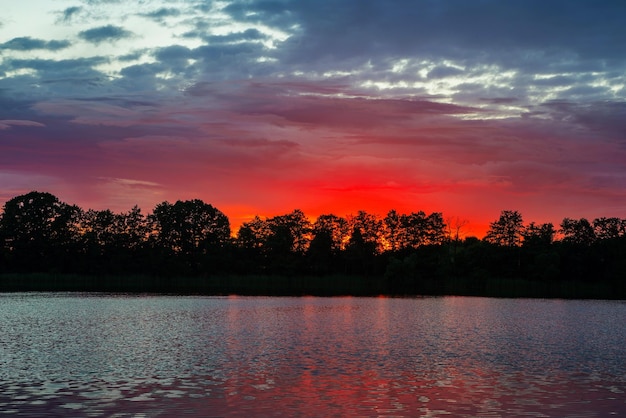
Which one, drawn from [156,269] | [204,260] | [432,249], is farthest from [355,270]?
[156,269]

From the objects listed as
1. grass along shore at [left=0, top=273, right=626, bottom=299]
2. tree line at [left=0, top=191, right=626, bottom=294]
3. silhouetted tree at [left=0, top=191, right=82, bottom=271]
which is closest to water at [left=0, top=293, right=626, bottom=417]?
grass along shore at [left=0, top=273, right=626, bottom=299]

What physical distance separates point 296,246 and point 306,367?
141 m

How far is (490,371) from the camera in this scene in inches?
1131

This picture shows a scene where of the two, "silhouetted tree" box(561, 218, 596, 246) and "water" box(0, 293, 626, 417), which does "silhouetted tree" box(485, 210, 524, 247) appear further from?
"water" box(0, 293, 626, 417)

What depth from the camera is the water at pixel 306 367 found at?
21125mm

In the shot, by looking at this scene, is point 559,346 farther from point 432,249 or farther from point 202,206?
point 202,206

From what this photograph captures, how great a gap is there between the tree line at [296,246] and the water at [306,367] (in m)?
89.3

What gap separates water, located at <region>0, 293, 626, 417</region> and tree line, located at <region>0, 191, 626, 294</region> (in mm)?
89271

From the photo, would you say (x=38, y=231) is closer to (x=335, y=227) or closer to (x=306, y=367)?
(x=335, y=227)

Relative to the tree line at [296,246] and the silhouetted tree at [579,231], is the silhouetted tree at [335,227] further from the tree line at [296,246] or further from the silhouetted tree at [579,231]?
the silhouetted tree at [579,231]

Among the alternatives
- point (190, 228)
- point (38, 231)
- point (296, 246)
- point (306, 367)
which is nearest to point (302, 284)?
point (296, 246)

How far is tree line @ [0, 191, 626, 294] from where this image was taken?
144 meters

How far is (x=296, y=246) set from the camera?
170 metres

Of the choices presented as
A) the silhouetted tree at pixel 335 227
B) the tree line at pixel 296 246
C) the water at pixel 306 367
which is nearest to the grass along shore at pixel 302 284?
the tree line at pixel 296 246
